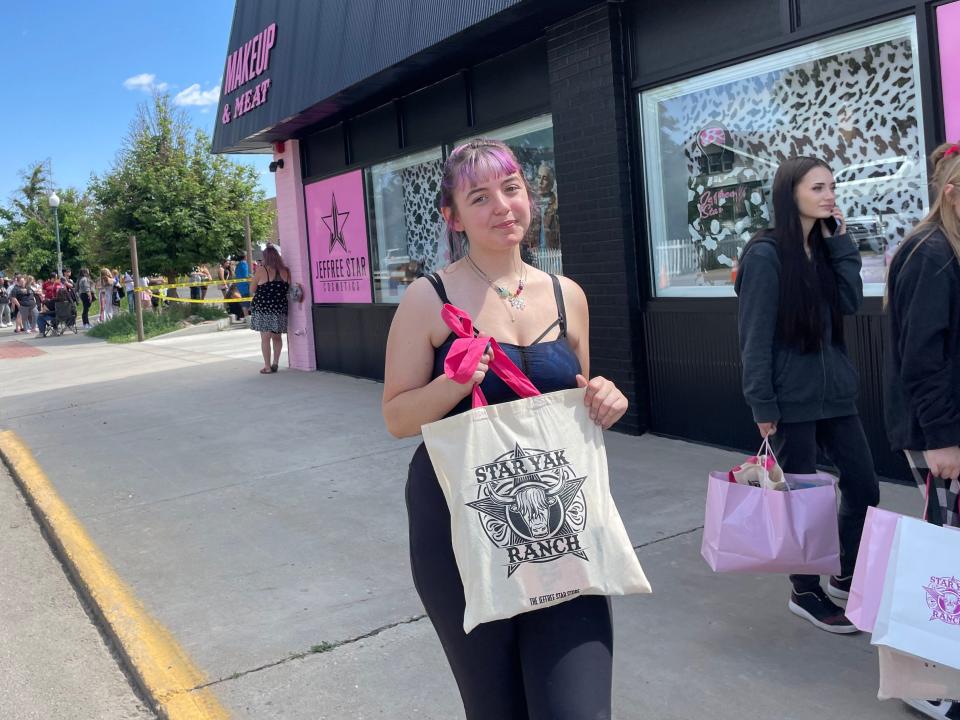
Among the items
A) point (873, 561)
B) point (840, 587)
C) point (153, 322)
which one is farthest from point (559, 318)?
point (153, 322)

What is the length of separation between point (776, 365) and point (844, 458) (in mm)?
446

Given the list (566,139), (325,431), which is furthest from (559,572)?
(325,431)

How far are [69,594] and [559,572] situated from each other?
3906 millimetres

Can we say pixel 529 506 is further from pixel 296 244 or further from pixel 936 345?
pixel 296 244

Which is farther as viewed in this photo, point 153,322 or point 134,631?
point 153,322

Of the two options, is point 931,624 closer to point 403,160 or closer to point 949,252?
point 949,252

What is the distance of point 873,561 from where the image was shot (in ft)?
8.48

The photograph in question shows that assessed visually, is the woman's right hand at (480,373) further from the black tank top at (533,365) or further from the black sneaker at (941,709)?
the black sneaker at (941,709)

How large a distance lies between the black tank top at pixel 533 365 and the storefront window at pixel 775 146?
3.65 metres

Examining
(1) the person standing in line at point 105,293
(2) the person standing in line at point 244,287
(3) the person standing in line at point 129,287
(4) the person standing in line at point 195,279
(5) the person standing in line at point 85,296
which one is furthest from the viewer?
(5) the person standing in line at point 85,296

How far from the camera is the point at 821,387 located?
11.3ft

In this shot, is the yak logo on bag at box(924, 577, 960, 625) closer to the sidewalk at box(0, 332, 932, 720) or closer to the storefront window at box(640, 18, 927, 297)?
the sidewalk at box(0, 332, 932, 720)

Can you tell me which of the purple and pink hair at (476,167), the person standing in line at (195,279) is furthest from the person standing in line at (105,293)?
the purple and pink hair at (476,167)

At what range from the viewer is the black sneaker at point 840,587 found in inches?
145
